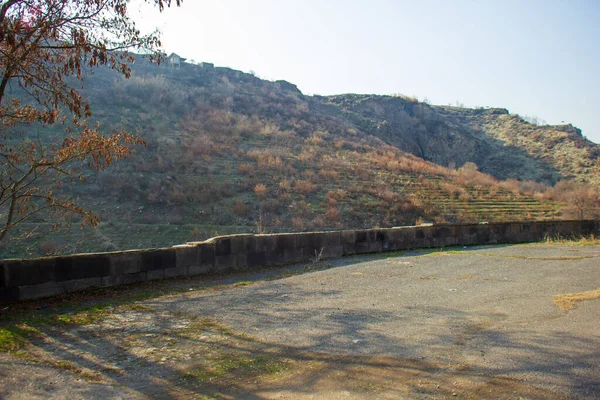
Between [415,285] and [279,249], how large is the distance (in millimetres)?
3748

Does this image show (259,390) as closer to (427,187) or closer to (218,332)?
(218,332)

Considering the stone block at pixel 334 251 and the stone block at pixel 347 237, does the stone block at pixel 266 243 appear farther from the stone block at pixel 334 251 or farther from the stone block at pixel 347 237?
the stone block at pixel 347 237

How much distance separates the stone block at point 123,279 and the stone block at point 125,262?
0.19ft

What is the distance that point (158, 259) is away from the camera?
877 cm

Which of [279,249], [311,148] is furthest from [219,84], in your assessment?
[279,249]

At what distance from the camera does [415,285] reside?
8344 mm

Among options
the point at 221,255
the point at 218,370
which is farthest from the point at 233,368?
the point at 221,255

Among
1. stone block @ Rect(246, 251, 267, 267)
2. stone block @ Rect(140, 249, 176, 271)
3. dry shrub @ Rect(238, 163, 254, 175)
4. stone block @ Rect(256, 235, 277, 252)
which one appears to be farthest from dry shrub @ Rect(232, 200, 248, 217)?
stone block @ Rect(140, 249, 176, 271)

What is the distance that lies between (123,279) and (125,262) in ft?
0.93

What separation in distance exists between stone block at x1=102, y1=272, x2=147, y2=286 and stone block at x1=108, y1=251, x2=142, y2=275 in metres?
0.06

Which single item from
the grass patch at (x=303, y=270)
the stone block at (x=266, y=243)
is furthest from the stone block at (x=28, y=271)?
the stone block at (x=266, y=243)

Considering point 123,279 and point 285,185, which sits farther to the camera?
point 285,185

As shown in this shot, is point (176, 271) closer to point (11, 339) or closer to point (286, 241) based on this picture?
point (286, 241)

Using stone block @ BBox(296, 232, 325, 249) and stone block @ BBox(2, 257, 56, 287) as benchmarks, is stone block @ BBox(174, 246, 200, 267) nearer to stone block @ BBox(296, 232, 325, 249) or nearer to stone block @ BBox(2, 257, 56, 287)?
stone block @ BBox(2, 257, 56, 287)
